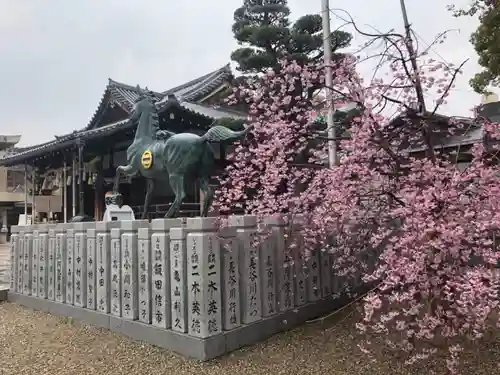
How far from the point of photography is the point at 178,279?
14.8 ft

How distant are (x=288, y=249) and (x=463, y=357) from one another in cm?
209

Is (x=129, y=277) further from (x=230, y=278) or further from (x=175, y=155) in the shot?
(x=175, y=155)

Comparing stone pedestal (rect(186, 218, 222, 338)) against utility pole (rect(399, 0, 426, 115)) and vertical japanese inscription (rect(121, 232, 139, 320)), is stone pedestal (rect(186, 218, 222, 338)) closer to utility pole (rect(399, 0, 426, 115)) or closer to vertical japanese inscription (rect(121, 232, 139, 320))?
vertical japanese inscription (rect(121, 232, 139, 320))

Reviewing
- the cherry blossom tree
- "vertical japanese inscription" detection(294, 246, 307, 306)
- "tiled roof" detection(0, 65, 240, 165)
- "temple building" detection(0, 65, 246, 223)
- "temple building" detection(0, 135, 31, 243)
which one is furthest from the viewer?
"temple building" detection(0, 135, 31, 243)

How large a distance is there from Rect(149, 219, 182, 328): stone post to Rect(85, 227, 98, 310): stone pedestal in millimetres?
1310

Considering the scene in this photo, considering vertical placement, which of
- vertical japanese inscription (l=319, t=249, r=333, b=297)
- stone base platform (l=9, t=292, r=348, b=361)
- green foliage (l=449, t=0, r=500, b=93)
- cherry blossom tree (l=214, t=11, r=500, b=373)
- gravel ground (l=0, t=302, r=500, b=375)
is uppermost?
green foliage (l=449, t=0, r=500, b=93)

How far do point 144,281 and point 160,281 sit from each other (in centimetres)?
31

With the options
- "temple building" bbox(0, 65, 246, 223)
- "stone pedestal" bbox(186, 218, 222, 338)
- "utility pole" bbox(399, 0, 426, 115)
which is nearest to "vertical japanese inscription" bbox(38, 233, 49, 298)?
"stone pedestal" bbox(186, 218, 222, 338)

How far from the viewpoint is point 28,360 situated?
4578 mm

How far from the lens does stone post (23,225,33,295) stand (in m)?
7.38

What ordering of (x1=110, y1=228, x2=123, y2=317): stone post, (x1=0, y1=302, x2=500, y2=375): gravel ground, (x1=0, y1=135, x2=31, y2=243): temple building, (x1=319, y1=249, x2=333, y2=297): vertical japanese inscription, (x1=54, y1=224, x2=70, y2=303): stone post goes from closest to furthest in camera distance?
(x1=0, y1=302, x2=500, y2=375): gravel ground
(x1=110, y1=228, x2=123, y2=317): stone post
(x1=319, y1=249, x2=333, y2=297): vertical japanese inscription
(x1=54, y1=224, x2=70, y2=303): stone post
(x1=0, y1=135, x2=31, y2=243): temple building

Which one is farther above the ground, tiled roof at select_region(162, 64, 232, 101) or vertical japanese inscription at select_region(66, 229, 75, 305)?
tiled roof at select_region(162, 64, 232, 101)

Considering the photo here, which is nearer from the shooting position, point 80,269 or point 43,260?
point 80,269

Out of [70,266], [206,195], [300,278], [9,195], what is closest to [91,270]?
[70,266]
